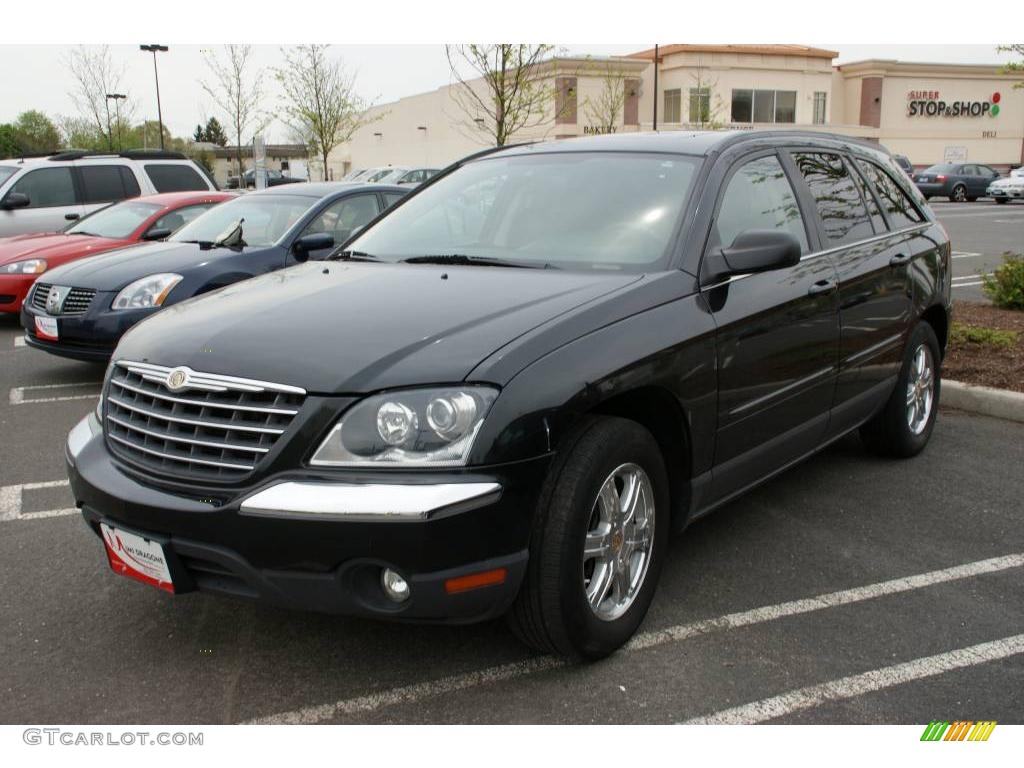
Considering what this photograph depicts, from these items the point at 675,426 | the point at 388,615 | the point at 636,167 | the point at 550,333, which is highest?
the point at 636,167

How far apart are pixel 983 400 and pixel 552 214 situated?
3.84 meters

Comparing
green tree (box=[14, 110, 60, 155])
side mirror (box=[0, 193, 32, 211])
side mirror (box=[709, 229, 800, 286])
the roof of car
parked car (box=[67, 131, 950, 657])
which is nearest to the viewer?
parked car (box=[67, 131, 950, 657])

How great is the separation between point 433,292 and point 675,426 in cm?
97

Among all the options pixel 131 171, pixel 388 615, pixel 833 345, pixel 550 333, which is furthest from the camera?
pixel 131 171

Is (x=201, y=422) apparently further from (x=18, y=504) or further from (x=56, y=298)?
(x=56, y=298)

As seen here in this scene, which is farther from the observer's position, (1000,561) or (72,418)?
(72,418)

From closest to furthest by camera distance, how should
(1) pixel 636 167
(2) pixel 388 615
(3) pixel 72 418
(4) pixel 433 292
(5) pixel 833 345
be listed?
(2) pixel 388 615 → (4) pixel 433 292 → (1) pixel 636 167 → (5) pixel 833 345 → (3) pixel 72 418

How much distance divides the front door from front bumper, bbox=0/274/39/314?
8339 mm

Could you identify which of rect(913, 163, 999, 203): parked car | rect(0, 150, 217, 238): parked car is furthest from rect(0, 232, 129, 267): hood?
rect(913, 163, 999, 203): parked car

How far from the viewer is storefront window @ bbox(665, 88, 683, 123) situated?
162 feet

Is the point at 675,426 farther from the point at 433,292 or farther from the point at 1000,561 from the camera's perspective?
the point at 1000,561

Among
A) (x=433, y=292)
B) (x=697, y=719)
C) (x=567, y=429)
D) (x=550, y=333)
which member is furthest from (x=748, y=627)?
(x=433, y=292)

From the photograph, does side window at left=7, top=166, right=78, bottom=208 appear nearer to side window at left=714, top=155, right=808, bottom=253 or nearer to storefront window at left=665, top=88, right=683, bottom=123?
side window at left=714, top=155, right=808, bottom=253

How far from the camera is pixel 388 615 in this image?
2.69 meters
